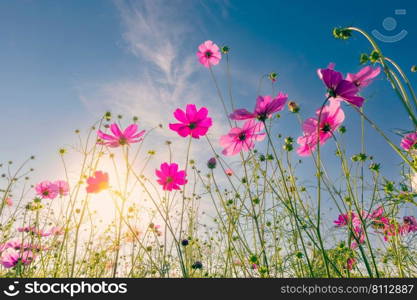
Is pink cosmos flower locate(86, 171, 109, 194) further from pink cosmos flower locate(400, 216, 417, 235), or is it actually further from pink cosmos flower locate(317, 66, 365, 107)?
pink cosmos flower locate(400, 216, 417, 235)

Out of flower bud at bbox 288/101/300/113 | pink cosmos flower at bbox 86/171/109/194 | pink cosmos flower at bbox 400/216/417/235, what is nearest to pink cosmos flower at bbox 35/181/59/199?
pink cosmos flower at bbox 86/171/109/194

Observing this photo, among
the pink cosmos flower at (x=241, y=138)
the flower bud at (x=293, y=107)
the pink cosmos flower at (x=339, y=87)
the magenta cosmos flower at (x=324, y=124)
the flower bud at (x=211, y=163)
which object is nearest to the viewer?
the pink cosmos flower at (x=339, y=87)

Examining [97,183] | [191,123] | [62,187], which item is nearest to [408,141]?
[191,123]

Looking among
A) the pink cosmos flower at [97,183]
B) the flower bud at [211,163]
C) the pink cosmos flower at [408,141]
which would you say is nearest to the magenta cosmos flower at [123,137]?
the pink cosmos flower at [97,183]

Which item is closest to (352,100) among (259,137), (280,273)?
(259,137)

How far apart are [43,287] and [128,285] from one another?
335 mm

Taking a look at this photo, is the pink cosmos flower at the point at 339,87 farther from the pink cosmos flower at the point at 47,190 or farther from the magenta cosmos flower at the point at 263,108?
the pink cosmos flower at the point at 47,190

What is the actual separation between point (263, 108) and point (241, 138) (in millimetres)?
241

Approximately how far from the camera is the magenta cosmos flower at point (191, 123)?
4.48ft

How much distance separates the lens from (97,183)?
1396 mm

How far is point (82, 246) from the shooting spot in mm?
2635

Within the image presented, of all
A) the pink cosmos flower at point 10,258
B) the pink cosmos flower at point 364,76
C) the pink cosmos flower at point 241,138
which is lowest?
the pink cosmos flower at point 10,258

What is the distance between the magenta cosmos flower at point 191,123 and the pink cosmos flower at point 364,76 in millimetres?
610

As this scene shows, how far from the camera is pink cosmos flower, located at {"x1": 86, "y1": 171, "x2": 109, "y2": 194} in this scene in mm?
1364
